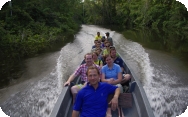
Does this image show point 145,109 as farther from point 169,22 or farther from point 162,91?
point 169,22

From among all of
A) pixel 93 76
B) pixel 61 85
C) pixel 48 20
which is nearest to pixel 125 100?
pixel 93 76

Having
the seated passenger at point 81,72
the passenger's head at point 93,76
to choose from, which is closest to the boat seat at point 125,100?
the seated passenger at point 81,72

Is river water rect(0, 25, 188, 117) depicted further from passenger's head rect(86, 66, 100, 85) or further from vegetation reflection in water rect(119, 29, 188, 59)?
passenger's head rect(86, 66, 100, 85)

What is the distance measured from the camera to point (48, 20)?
19.0 meters

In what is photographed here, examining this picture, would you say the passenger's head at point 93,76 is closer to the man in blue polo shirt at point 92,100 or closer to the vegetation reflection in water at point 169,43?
the man in blue polo shirt at point 92,100

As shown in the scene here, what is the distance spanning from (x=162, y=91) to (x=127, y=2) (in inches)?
1390

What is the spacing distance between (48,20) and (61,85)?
539 inches

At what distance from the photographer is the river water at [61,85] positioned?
15.8ft

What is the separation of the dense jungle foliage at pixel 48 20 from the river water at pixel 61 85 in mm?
922

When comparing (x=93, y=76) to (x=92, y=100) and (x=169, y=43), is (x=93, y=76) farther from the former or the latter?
(x=169, y=43)

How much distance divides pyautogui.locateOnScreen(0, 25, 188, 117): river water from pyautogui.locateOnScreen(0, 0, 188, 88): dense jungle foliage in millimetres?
922

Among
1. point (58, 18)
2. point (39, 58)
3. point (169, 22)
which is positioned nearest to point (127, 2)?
point (169, 22)

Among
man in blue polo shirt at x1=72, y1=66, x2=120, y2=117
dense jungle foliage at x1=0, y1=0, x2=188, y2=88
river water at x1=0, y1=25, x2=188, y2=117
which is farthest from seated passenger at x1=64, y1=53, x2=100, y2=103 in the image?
dense jungle foliage at x1=0, y1=0, x2=188, y2=88

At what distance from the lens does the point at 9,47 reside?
11359 mm
